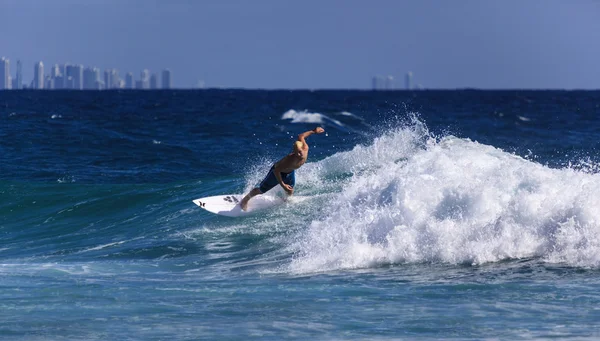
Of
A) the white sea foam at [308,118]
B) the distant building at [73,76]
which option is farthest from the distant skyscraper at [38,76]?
the white sea foam at [308,118]

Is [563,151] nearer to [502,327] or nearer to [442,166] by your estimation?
[442,166]

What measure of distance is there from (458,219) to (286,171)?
3591 millimetres

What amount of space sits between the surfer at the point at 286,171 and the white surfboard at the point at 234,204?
0.14m

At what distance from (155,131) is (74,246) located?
84.2ft

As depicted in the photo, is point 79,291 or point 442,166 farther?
point 442,166

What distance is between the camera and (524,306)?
8703mm

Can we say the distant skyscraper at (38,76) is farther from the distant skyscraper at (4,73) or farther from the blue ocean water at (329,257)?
the blue ocean water at (329,257)

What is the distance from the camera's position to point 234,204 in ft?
48.6

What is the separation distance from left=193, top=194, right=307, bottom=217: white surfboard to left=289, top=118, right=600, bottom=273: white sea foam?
73.1 inches

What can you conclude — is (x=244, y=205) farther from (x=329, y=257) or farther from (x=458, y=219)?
(x=458, y=219)

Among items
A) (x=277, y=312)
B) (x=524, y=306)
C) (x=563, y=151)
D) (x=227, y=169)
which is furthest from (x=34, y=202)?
(x=563, y=151)

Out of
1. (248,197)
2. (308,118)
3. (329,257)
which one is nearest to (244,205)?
(248,197)

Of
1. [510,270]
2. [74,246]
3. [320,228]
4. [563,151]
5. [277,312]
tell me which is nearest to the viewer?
[277,312]

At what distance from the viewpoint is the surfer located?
14.0m
